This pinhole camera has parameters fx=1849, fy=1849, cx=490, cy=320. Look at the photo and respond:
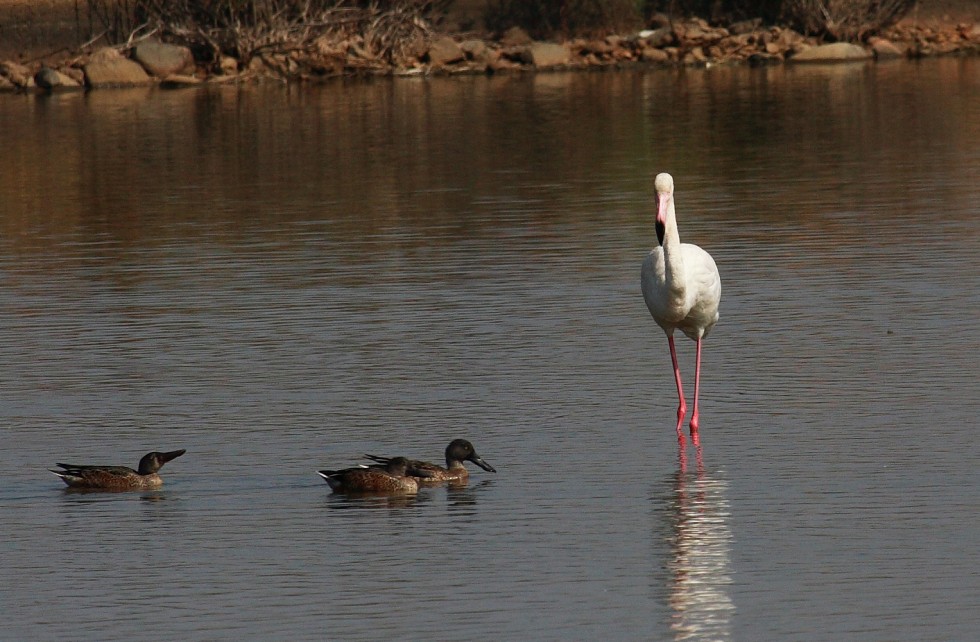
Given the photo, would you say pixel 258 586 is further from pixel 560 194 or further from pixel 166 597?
pixel 560 194

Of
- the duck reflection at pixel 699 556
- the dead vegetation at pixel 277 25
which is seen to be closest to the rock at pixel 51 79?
the dead vegetation at pixel 277 25

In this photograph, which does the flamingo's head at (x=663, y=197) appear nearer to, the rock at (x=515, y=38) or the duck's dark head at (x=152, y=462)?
the duck's dark head at (x=152, y=462)

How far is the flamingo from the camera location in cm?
1195

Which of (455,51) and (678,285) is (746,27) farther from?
(678,285)

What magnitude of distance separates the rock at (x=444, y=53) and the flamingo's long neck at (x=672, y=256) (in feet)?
135

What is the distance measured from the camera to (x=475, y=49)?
53375 millimetres

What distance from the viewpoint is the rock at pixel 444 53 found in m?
52.6

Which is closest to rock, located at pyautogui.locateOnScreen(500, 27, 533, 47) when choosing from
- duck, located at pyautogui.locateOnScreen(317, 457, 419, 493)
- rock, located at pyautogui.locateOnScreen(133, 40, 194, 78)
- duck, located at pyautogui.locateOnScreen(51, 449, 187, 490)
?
rock, located at pyautogui.locateOnScreen(133, 40, 194, 78)

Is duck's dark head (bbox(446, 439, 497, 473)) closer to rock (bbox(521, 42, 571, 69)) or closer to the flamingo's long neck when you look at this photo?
the flamingo's long neck

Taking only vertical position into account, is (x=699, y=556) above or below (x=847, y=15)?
below

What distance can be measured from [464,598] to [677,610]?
0.99 metres

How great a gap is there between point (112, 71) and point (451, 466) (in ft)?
138

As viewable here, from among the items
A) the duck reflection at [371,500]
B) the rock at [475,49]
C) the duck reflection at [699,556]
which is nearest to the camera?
the duck reflection at [699,556]

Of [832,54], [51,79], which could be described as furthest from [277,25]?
[832,54]
